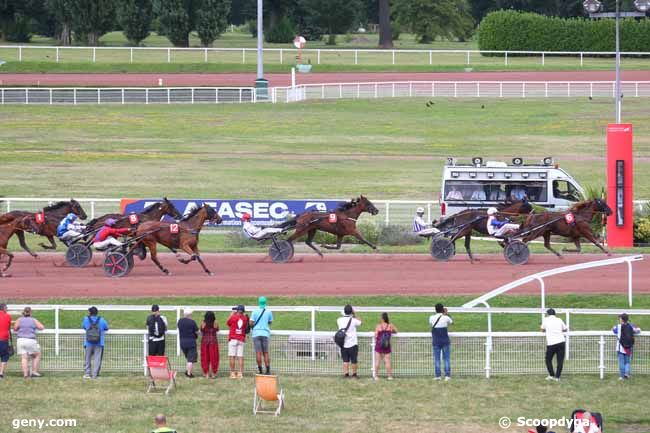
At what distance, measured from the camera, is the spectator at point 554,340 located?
16219 millimetres

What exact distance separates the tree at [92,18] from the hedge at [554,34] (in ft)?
66.3

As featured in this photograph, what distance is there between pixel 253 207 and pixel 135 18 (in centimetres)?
4255

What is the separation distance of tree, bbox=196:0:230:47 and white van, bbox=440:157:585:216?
1700 inches

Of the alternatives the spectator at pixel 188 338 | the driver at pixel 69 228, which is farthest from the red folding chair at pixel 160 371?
the driver at pixel 69 228

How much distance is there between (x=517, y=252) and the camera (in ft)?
77.5

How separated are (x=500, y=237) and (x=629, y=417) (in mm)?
8990

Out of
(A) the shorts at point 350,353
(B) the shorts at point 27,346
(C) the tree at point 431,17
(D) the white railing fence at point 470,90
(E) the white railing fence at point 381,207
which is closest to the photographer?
(A) the shorts at point 350,353

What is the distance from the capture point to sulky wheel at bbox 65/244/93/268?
23.6 metres

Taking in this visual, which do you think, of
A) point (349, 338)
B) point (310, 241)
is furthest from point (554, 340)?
point (310, 241)

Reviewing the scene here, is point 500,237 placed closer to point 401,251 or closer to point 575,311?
point 401,251

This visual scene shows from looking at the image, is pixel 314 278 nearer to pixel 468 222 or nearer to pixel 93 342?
pixel 468 222

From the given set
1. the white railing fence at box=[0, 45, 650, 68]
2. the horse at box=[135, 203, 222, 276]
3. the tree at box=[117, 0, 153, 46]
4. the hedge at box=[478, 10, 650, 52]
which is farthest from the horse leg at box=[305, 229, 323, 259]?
the tree at box=[117, 0, 153, 46]

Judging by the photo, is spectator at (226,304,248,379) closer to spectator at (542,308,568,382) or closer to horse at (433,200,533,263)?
spectator at (542,308,568,382)

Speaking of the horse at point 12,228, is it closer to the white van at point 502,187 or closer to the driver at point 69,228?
the driver at point 69,228
